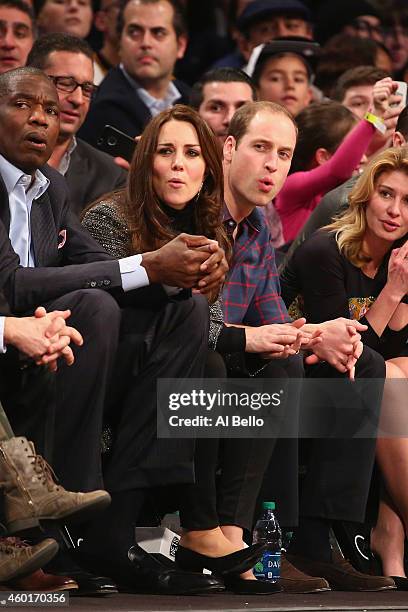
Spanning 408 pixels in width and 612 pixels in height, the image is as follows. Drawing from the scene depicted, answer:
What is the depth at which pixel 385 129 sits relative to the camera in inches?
→ 196

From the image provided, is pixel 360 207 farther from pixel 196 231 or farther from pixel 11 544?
pixel 11 544

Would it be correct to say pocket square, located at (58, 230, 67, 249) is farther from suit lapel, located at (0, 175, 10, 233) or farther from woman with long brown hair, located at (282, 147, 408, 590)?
woman with long brown hair, located at (282, 147, 408, 590)

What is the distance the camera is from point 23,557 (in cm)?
300

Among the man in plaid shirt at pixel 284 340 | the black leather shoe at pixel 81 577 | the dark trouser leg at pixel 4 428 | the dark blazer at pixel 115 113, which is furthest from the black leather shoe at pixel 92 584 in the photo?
the dark blazer at pixel 115 113

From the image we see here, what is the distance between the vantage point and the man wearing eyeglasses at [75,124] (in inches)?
186

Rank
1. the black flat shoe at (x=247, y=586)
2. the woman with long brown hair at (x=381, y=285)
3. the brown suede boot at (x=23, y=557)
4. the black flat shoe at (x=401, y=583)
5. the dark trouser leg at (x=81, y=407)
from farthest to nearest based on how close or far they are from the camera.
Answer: the woman with long brown hair at (x=381, y=285) → the black flat shoe at (x=401, y=583) → the black flat shoe at (x=247, y=586) → the dark trouser leg at (x=81, y=407) → the brown suede boot at (x=23, y=557)

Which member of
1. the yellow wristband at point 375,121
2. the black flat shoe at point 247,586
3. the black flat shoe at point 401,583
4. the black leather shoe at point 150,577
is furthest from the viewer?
the yellow wristband at point 375,121

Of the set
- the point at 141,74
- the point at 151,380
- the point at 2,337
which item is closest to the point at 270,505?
the point at 151,380

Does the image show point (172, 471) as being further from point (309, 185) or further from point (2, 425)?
point (309, 185)

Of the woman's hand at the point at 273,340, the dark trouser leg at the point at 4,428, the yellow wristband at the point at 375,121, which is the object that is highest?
the yellow wristband at the point at 375,121

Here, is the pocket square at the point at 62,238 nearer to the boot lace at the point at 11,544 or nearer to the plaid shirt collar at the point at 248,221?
the plaid shirt collar at the point at 248,221

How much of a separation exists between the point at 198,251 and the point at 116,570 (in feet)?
2.70

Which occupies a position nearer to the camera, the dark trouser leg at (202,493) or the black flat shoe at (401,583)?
the dark trouser leg at (202,493)

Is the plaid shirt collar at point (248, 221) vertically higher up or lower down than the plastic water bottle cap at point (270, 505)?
higher up
